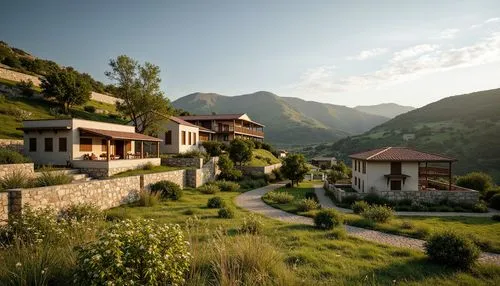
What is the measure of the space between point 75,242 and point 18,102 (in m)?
40.1

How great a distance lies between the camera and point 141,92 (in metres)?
32.8

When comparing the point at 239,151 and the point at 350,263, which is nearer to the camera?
the point at 350,263

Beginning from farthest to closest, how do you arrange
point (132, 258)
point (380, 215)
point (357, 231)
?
point (380, 215) < point (357, 231) < point (132, 258)

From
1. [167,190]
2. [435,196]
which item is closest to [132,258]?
[167,190]

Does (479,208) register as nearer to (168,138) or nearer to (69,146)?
(69,146)

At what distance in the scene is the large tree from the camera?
32281mm

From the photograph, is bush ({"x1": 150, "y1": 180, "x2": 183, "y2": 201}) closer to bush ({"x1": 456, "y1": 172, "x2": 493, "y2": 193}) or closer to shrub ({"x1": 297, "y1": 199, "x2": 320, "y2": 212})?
shrub ({"x1": 297, "y1": 199, "x2": 320, "y2": 212})

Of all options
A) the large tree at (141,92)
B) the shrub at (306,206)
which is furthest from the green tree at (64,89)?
the shrub at (306,206)

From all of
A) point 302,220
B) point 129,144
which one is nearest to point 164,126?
point 129,144

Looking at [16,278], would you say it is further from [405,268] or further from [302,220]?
[302,220]

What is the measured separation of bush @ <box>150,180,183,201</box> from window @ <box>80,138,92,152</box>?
729 centimetres

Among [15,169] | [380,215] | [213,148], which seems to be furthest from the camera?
[213,148]

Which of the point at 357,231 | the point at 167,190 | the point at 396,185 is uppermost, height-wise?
the point at 167,190

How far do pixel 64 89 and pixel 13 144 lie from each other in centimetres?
1779
